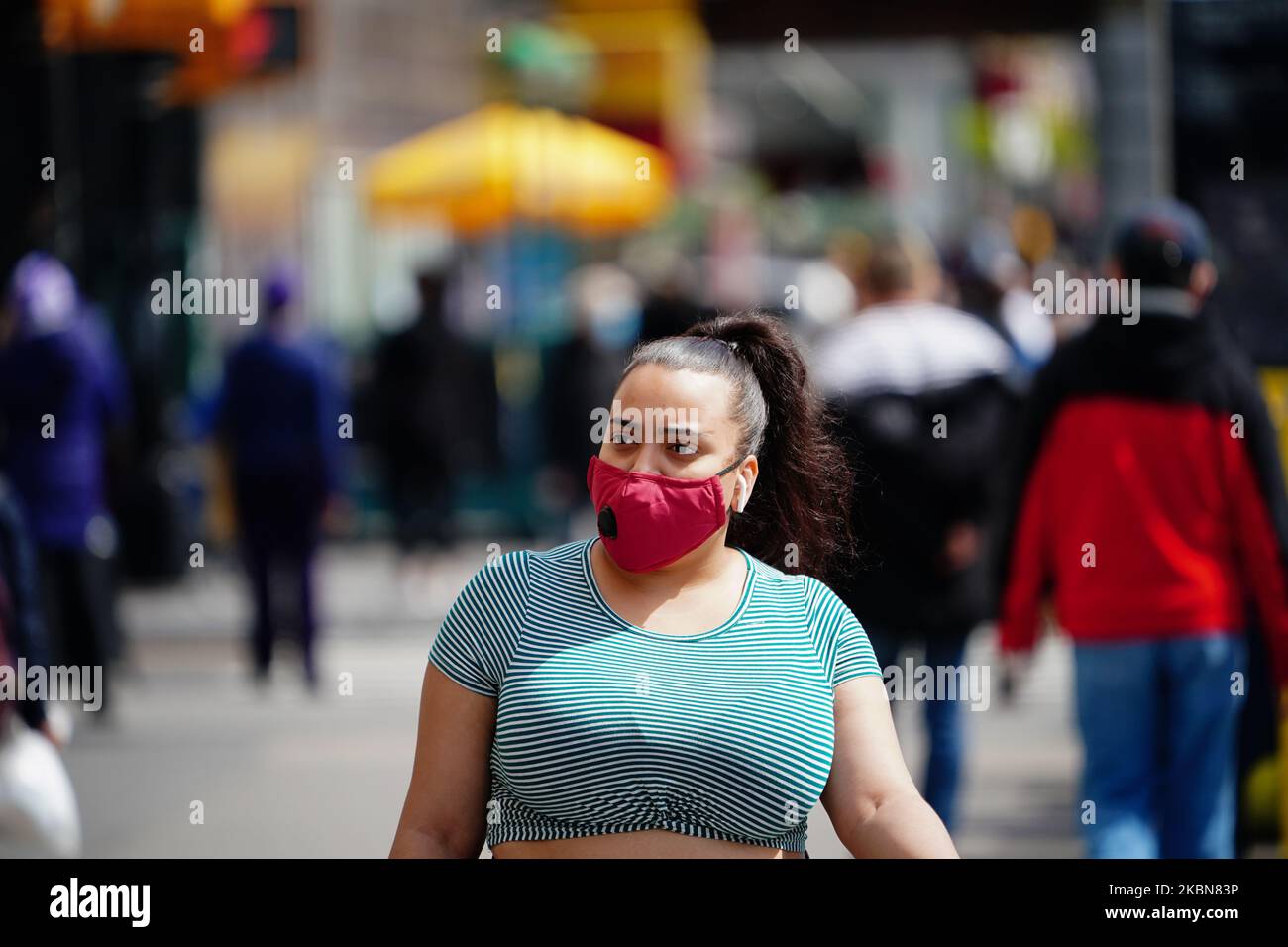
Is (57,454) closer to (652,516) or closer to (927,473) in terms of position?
(927,473)

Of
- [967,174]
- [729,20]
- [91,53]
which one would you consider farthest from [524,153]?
[967,174]

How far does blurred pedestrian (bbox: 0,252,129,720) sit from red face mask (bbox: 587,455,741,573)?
658 cm

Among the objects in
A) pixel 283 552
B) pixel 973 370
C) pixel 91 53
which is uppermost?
pixel 91 53

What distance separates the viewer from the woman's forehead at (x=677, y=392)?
281cm

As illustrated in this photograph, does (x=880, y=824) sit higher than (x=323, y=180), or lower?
lower

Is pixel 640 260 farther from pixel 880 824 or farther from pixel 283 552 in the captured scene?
pixel 880 824

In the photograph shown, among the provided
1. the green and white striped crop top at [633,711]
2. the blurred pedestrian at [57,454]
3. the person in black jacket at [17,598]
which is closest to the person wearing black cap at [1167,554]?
the green and white striped crop top at [633,711]

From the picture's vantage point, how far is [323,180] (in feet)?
62.5

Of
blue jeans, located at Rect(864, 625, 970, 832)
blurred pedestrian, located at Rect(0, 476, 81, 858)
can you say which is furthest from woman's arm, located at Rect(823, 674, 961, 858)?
blue jeans, located at Rect(864, 625, 970, 832)

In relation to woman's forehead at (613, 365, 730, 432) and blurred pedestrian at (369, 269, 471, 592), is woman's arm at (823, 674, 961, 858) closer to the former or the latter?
woman's forehead at (613, 365, 730, 432)

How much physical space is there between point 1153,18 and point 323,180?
1288 cm

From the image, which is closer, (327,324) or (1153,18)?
(1153,18)

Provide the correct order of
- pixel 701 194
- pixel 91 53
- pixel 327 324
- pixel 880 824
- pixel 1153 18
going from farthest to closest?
pixel 701 194 → pixel 327 324 → pixel 91 53 → pixel 1153 18 → pixel 880 824

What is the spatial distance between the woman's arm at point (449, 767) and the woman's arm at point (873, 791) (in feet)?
1.65
